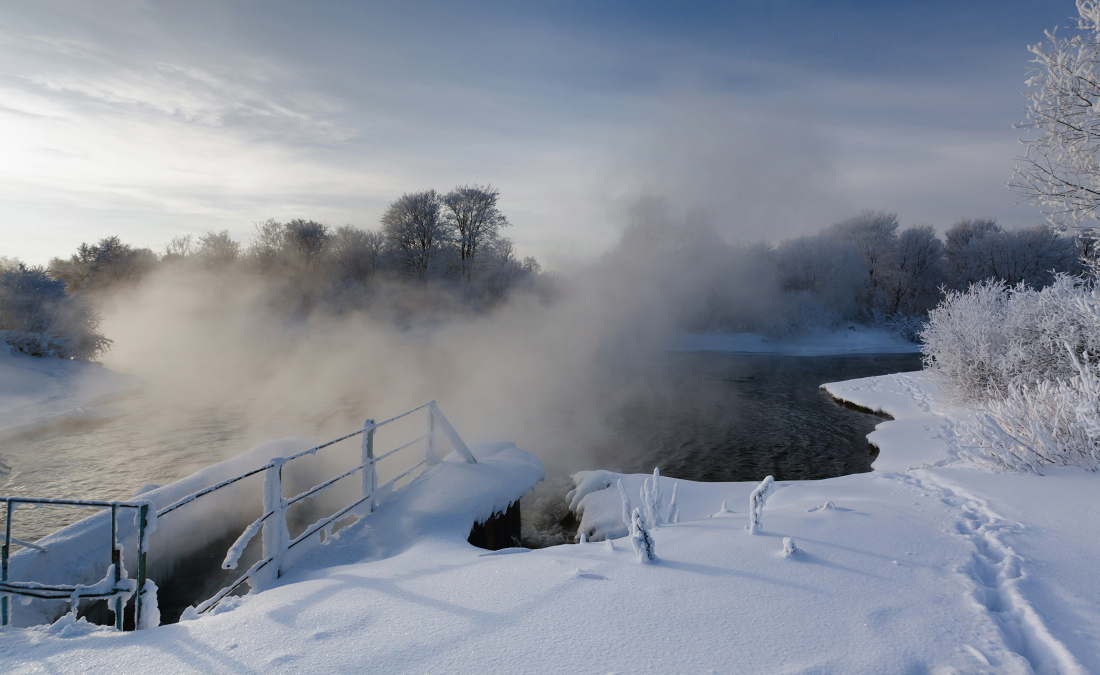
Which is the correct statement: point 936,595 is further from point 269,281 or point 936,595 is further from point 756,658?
point 269,281

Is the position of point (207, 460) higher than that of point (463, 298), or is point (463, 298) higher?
point (463, 298)

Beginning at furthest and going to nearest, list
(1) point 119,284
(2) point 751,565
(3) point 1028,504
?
(1) point 119,284, (3) point 1028,504, (2) point 751,565

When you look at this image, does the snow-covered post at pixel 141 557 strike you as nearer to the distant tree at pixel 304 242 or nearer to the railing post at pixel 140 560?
the railing post at pixel 140 560

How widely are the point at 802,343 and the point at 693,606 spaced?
43189 mm

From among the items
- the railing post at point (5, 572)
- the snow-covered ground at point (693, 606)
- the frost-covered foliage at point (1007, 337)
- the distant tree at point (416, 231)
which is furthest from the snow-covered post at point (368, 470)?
the distant tree at point (416, 231)

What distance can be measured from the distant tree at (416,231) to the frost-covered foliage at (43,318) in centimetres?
2356

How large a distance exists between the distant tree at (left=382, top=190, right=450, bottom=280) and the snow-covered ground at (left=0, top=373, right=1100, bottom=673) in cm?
3870

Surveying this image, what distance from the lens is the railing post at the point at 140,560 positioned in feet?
10.3

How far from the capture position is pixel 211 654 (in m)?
2.53

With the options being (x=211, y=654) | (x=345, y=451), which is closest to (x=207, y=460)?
(x=345, y=451)

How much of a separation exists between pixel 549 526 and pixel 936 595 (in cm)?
617

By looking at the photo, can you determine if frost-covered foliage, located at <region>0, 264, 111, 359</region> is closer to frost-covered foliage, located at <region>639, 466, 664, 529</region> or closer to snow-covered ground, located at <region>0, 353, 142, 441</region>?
snow-covered ground, located at <region>0, 353, 142, 441</region>

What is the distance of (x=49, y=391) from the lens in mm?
16000

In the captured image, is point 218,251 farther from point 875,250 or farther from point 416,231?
point 875,250
